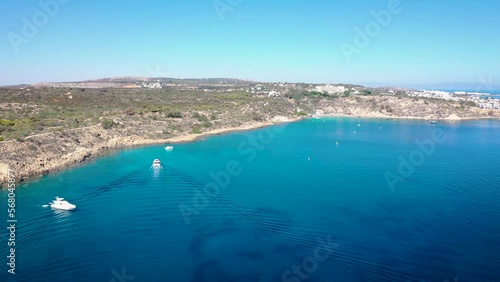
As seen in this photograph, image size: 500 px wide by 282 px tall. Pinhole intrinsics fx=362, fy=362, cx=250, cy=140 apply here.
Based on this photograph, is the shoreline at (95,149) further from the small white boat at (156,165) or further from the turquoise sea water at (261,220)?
the small white boat at (156,165)

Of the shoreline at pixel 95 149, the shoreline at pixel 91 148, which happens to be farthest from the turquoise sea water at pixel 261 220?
the shoreline at pixel 91 148

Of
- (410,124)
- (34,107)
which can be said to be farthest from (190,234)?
(410,124)

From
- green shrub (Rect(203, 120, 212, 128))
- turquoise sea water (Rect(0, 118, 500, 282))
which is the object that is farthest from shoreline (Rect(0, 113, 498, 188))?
turquoise sea water (Rect(0, 118, 500, 282))
